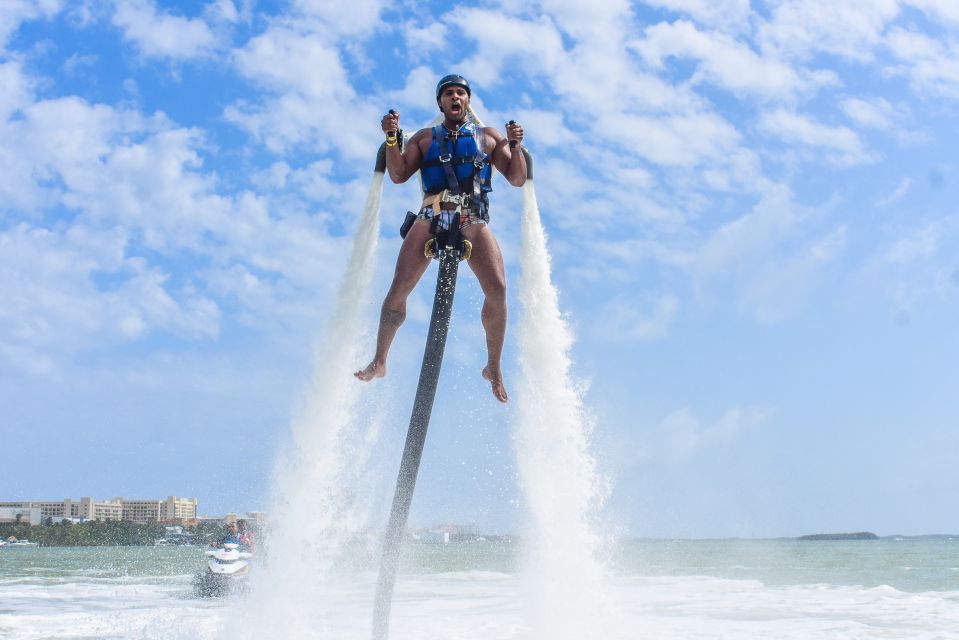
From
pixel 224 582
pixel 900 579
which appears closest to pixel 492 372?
pixel 224 582

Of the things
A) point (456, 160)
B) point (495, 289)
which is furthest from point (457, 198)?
point (495, 289)

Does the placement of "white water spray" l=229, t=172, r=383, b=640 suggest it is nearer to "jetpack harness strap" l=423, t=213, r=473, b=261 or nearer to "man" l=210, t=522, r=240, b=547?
"jetpack harness strap" l=423, t=213, r=473, b=261

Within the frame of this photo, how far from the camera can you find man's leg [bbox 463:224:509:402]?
6.70m

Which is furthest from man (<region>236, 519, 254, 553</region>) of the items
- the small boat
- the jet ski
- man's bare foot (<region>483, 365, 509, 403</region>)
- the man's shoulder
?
the small boat

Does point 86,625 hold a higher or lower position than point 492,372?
lower

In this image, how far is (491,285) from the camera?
6715mm

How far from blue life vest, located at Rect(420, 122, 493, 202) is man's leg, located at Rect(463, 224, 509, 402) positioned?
0.37 meters

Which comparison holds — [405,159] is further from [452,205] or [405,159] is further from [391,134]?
[452,205]

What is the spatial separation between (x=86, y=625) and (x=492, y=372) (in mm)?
9919

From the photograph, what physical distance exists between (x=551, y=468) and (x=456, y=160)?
269 cm

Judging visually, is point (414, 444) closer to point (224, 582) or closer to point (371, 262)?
point (371, 262)

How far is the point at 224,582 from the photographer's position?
21.2m

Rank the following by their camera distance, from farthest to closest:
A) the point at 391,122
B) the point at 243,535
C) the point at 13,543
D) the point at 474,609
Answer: the point at 13,543 → the point at 243,535 → the point at 474,609 → the point at 391,122

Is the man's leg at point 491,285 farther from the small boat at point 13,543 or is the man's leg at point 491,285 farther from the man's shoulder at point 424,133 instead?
the small boat at point 13,543
